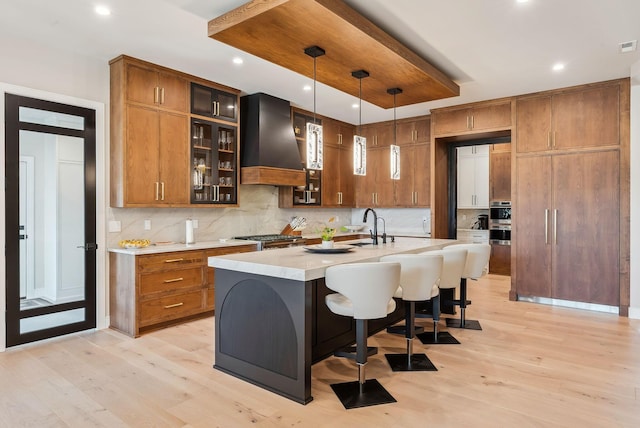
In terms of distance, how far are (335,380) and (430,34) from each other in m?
3.00

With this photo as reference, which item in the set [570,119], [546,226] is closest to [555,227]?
[546,226]

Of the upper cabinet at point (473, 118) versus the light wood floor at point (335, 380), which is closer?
the light wood floor at point (335, 380)

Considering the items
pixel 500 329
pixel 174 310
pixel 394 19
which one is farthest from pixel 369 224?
pixel 394 19

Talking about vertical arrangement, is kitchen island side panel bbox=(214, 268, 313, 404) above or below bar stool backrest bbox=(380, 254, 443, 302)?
below

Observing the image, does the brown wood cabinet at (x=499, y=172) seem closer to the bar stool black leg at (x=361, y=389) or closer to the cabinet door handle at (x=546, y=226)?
the cabinet door handle at (x=546, y=226)

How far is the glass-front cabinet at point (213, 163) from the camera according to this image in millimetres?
4820

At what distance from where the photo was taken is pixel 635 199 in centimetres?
467

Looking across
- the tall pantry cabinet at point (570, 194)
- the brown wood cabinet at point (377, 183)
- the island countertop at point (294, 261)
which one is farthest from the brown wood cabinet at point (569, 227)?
the island countertop at point (294, 261)

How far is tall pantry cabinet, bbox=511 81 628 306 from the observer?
4852 millimetres

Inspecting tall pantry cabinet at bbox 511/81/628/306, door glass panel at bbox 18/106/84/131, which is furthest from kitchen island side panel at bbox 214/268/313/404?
tall pantry cabinet at bbox 511/81/628/306

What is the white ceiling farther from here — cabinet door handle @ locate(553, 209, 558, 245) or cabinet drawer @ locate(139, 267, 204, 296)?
cabinet drawer @ locate(139, 267, 204, 296)

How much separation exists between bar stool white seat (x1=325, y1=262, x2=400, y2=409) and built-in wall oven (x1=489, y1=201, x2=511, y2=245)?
5.46 metres

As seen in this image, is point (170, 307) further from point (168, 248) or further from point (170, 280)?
point (168, 248)

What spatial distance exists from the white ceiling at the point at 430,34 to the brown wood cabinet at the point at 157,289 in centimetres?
204
